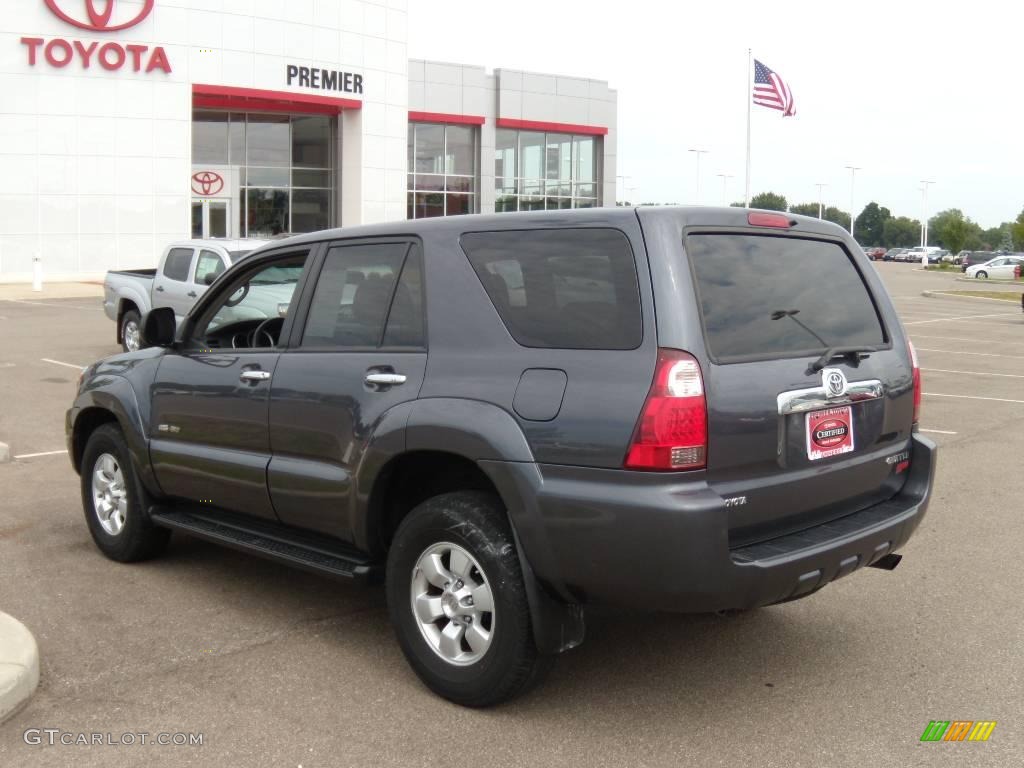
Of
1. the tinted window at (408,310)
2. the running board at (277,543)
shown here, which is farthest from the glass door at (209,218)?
the tinted window at (408,310)

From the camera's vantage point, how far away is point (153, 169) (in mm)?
36156

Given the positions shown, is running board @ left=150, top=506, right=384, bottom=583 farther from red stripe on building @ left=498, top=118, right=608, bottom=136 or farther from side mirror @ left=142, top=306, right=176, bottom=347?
red stripe on building @ left=498, top=118, right=608, bottom=136

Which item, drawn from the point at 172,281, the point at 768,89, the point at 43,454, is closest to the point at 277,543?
the point at 43,454

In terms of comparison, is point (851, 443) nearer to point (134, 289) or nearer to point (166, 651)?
point (166, 651)

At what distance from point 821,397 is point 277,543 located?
246 centimetres

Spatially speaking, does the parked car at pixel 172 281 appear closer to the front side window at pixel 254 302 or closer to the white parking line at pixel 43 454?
the white parking line at pixel 43 454

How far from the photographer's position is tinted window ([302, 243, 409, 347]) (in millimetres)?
4727

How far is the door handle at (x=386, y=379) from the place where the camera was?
4438mm

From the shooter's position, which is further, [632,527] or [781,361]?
[781,361]

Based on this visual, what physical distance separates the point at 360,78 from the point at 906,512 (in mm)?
38010

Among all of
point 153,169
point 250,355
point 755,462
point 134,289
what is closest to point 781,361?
point 755,462

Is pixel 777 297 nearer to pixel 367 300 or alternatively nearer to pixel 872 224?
pixel 367 300

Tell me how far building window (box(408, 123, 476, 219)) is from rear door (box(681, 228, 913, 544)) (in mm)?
45001
